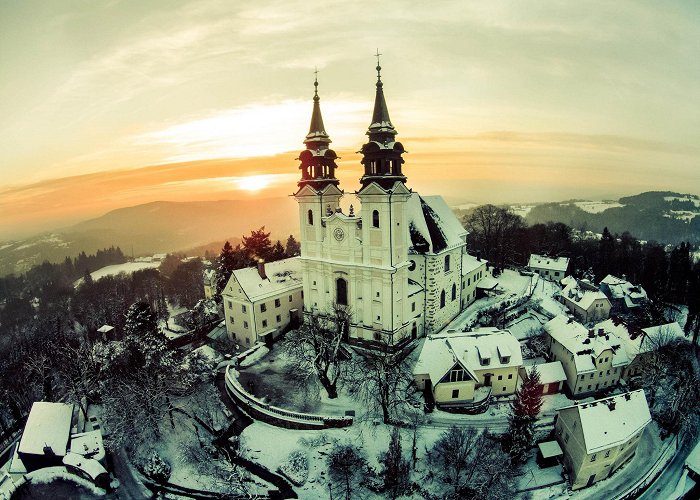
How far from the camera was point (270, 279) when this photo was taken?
43.0 meters

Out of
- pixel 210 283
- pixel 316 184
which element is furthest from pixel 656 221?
pixel 210 283

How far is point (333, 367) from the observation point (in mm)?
34250

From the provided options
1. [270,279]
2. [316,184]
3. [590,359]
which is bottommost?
[590,359]

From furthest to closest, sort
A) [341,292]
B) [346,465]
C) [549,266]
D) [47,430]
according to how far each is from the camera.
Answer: [549,266] → [341,292] → [47,430] → [346,465]

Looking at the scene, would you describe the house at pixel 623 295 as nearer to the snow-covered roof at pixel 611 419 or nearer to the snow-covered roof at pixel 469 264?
the snow-covered roof at pixel 469 264

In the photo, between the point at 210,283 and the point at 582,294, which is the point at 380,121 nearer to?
the point at 582,294

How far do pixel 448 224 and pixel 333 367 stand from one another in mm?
22166

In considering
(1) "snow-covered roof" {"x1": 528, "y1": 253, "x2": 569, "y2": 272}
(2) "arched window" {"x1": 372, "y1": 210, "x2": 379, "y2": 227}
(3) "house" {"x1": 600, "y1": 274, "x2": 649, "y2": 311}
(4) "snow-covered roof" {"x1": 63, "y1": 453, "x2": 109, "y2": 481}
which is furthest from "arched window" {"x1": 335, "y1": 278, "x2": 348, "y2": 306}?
(1) "snow-covered roof" {"x1": 528, "y1": 253, "x2": 569, "y2": 272}

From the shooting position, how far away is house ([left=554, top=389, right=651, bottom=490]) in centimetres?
2620

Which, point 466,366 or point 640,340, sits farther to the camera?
point 640,340

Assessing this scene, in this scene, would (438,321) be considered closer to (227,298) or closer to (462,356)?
(462,356)

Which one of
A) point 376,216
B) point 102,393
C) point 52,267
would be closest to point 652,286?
point 376,216

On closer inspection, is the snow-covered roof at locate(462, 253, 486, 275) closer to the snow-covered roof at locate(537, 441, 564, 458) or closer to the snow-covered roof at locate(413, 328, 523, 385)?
the snow-covered roof at locate(413, 328, 523, 385)

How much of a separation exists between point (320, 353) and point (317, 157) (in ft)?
62.6
